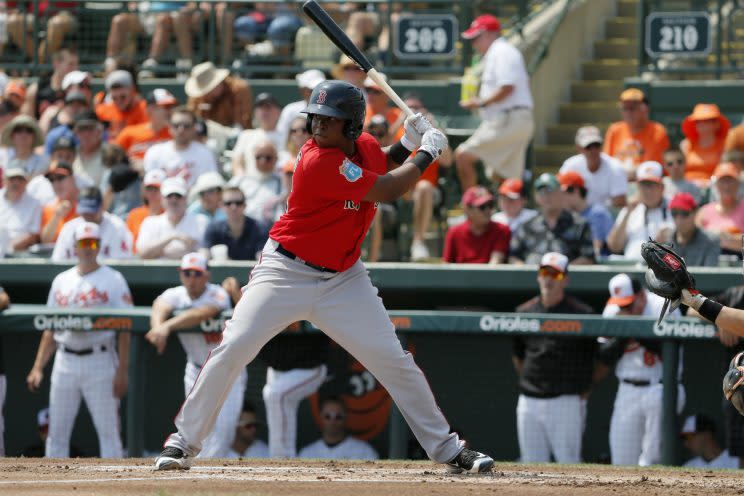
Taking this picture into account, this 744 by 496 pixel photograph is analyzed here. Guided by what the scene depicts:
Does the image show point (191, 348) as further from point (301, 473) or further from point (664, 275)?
point (664, 275)

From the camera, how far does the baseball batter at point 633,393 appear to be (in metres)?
9.05

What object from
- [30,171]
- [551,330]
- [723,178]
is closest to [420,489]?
[551,330]

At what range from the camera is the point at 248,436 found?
31.4 ft

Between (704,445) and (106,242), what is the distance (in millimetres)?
4539

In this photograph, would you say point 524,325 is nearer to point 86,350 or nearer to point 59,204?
point 86,350

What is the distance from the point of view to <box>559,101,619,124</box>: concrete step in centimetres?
1387

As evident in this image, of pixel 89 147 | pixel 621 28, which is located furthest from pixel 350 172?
pixel 621 28

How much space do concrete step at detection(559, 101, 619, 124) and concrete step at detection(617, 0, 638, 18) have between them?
148 cm

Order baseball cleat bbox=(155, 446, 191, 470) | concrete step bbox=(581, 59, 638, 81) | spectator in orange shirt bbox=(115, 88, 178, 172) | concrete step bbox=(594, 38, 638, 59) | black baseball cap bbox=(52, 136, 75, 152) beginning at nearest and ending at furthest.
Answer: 1. baseball cleat bbox=(155, 446, 191, 470)
2. black baseball cap bbox=(52, 136, 75, 152)
3. spectator in orange shirt bbox=(115, 88, 178, 172)
4. concrete step bbox=(581, 59, 638, 81)
5. concrete step bbox=(594, 38, 638, 59)

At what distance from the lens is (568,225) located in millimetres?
10117

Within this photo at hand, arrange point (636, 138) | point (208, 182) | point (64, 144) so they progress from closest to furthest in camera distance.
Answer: point (208, 182) < point (636, 138) < point (64, 144)

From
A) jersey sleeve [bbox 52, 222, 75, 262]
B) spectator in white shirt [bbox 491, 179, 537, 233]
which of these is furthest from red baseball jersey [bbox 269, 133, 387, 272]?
jersey sleeve [bbox 52, 222, 75, 262]

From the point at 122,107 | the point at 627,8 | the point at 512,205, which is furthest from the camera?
the point at 627,8

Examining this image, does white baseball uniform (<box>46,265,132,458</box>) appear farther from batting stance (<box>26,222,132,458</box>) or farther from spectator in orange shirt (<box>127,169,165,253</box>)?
spectator in orange shirt (<box>127,169,165,253</box>)
